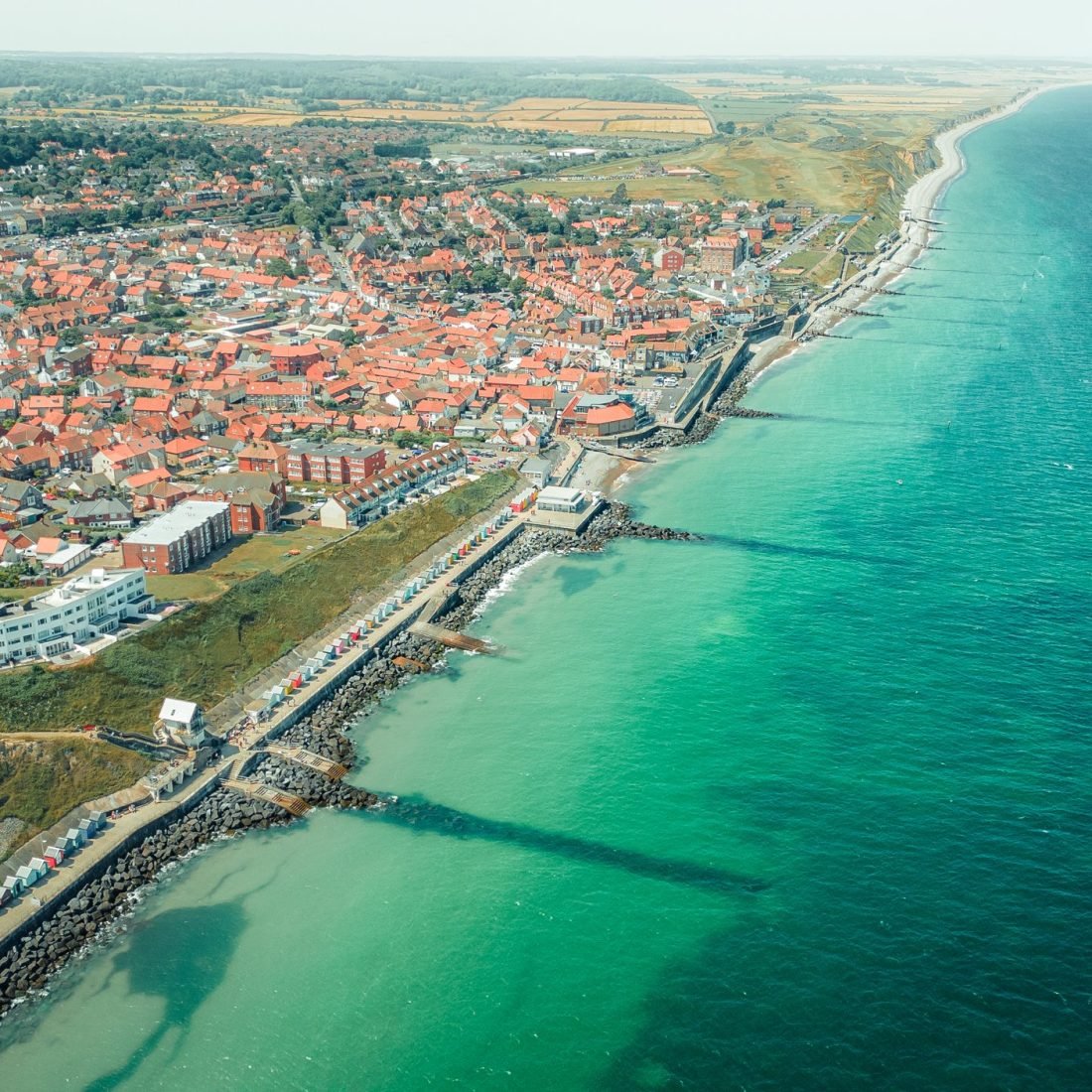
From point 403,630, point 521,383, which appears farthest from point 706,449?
point 403,630

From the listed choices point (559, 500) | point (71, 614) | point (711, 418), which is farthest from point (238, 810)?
point (711, 418)

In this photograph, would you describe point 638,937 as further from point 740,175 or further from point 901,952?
point 740,175

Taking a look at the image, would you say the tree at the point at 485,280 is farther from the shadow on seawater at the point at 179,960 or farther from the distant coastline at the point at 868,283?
the shadow on seawater at the point at 179,960

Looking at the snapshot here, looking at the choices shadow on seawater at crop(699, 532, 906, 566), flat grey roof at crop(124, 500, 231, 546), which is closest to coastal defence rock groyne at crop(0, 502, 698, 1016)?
flat grey roof at crop(124, 500, 231, 546)

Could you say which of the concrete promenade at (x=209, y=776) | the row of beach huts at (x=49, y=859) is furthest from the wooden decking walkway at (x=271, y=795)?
the row of beach huts at (x=49, y=859)

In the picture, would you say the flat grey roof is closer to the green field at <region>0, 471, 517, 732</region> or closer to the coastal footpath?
the green field at <region>0, 471, 517, 732</region>
